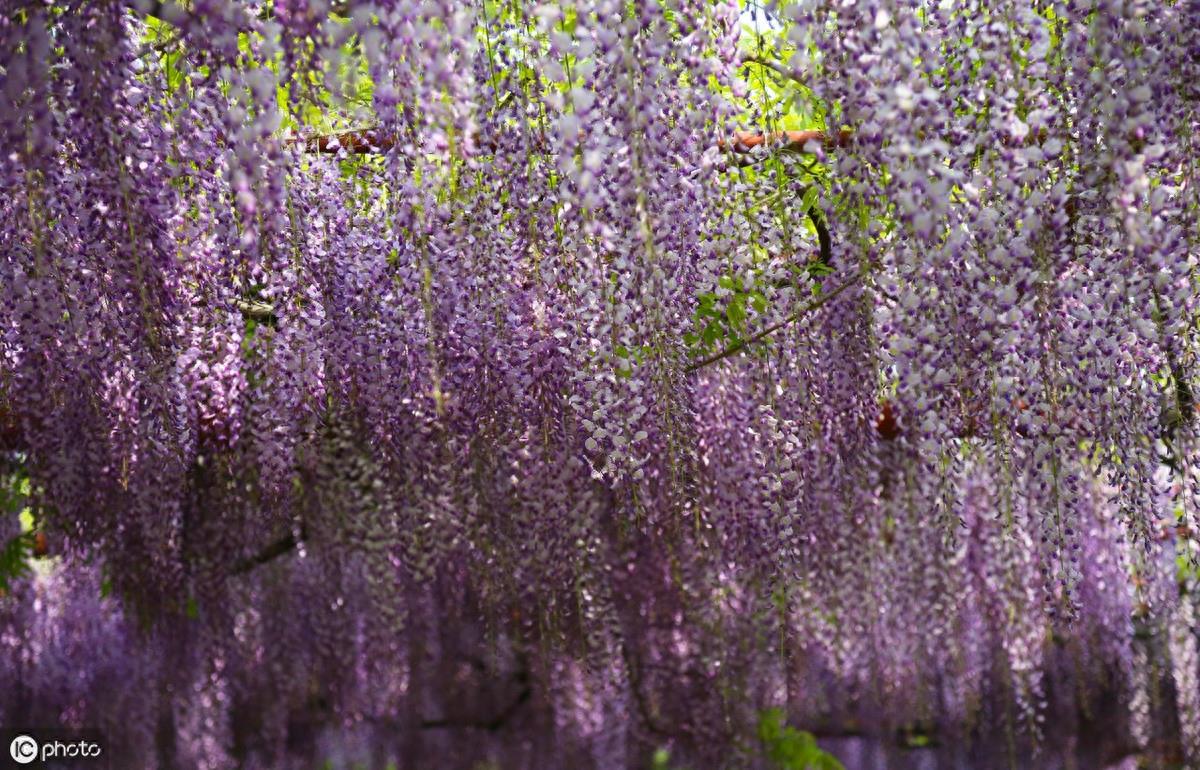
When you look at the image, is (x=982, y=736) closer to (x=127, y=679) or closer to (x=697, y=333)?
(x=127, y=679)

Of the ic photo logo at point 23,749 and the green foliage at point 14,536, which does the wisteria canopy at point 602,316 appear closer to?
the green foliage at point 14,536

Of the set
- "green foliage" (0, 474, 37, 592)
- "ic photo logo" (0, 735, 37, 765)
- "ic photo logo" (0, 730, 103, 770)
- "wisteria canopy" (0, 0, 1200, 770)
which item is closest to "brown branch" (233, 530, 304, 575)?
"wisteria canopy" (0, 0, 1200, 770)

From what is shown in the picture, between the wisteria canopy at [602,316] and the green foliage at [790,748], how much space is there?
51mm

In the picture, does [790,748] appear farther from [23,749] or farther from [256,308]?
[23,749]

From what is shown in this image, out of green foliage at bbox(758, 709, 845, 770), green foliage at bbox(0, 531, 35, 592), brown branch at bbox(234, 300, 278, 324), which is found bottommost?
green foliage at bbox(758, 709, 845, 770)

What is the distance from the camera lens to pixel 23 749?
967cm

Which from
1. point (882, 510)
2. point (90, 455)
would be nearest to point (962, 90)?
point (90, 455)

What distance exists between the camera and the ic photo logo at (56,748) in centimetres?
982

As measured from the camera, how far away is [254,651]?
379 inches

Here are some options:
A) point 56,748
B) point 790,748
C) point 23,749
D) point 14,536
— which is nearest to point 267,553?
point 14,536

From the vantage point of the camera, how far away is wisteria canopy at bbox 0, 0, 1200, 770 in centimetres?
286

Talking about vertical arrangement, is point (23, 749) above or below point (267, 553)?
below

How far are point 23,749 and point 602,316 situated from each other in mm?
7663

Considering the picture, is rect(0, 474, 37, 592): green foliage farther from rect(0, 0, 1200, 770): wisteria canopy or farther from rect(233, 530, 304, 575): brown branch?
rect(233, 530, 304, 575): brown branch
